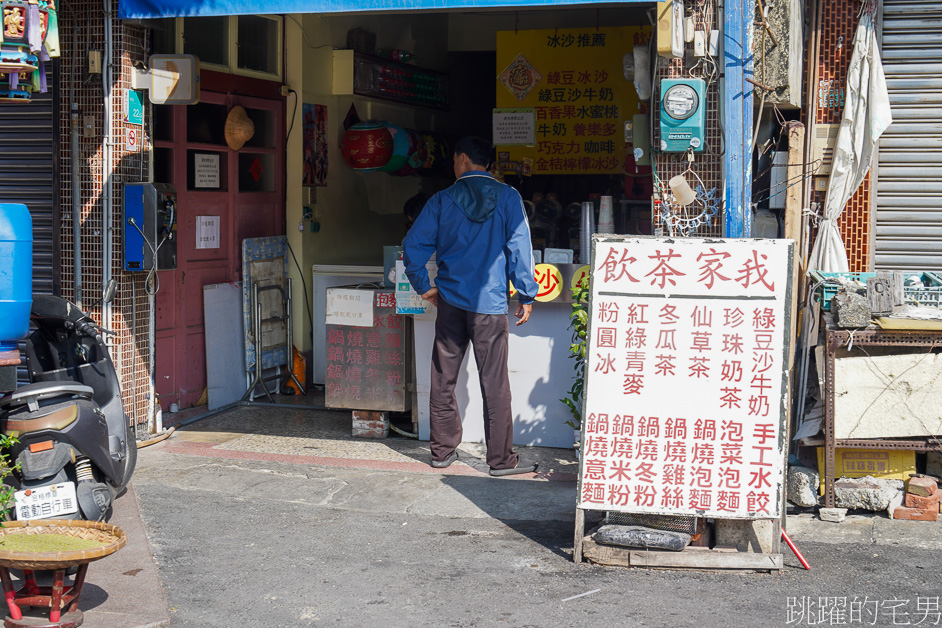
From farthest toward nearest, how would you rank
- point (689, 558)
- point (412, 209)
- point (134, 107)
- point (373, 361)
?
point (412, 209)
point (373, 361)
point (134, 107)
point (689, 558)

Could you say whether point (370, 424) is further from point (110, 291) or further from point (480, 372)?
point (110, 291)

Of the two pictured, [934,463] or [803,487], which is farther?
[934,463]

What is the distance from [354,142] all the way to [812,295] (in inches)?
204

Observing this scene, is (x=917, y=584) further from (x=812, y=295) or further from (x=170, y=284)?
(x=170, y=284)

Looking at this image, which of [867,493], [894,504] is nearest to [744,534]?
[867,493]

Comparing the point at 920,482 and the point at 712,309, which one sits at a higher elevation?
the point at 712,309

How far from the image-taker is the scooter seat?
5070 mm

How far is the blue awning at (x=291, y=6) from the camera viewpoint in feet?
19.2

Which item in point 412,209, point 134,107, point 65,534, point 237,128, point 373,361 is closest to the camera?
point 65,534

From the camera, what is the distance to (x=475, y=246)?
6535 mm

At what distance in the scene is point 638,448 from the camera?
4.98m

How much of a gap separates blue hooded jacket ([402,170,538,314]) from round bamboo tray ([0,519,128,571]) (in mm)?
2857

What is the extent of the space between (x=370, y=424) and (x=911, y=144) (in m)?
4.40

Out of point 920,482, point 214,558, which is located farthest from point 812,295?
point 214,558
